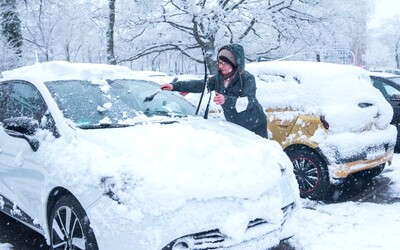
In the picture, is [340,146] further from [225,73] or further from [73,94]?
[73,94]

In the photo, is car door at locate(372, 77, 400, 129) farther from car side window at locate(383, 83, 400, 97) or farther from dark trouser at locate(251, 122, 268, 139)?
dark trouser at locate(251, 122, 268, 139)

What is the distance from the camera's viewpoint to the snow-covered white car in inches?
98.8

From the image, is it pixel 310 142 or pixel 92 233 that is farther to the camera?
pixel 310 142

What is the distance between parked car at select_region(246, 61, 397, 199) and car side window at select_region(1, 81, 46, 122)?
2.92 m

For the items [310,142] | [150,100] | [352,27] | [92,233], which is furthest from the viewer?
[352,27]

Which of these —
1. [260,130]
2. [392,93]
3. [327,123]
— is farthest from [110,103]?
[392,93]

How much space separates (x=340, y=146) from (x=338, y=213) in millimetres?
770

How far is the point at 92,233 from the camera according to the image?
2.65 m

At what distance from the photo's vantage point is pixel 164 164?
272 cm

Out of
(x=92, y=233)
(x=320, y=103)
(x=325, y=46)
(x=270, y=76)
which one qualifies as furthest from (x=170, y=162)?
(x=325, y=46)

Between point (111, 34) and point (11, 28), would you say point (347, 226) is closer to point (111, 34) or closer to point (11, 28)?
point (111, 34)

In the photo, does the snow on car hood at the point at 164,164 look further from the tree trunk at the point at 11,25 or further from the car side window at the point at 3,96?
the tree trunk at the point at 11,25

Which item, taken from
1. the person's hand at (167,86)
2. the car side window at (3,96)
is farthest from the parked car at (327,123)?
the car side window at (3,96)

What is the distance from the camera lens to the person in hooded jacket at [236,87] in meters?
4.11
